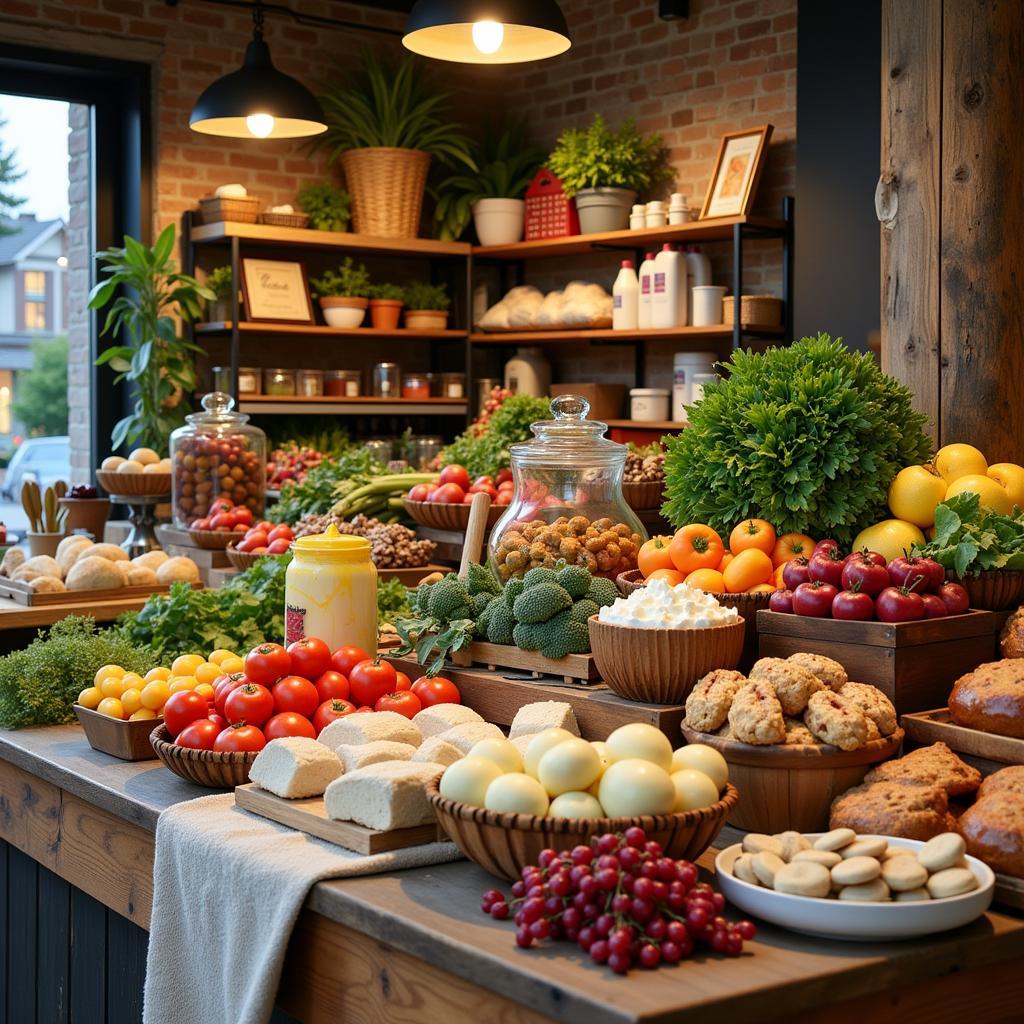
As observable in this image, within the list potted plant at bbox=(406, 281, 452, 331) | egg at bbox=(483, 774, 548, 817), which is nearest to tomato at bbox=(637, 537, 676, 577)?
egg at bbox=(483, 774, 548, 817)

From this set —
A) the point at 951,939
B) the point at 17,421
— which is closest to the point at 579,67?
the point at 17,421

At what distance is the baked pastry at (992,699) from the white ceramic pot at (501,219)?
5.21 m

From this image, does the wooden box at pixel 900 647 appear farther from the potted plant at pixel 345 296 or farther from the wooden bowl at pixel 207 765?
the potted plant at pixel 345 296

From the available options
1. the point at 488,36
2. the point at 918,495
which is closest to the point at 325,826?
the point at 918,495

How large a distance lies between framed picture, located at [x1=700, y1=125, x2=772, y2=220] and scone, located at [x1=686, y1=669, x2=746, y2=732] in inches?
163

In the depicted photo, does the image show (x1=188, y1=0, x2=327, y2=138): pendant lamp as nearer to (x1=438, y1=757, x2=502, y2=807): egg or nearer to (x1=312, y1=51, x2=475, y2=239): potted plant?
(x1=312, y1=51, x2=475, y2=239): potted plant

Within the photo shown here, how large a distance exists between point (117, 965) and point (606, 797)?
1.12 m

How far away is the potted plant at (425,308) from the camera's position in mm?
6871

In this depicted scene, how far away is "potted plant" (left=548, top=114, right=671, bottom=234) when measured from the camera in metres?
→ 6.29

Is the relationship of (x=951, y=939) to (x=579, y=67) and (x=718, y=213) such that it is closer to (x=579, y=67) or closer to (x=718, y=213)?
(x=718, y=213)

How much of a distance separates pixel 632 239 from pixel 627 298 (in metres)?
0.27

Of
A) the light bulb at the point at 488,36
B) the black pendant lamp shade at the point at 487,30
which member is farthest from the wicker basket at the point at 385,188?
the light bulb at the point at 488,36

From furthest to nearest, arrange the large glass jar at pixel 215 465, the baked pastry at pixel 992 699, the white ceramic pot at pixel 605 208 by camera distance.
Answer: the white ceramic pot at pixel 605 208 → the large glass jar at pixel 215 465 → the baked pastry at pixel 992 699

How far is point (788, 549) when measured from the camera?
2221 millimetres
